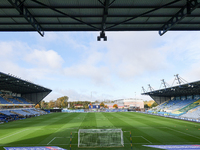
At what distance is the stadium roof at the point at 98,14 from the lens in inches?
343

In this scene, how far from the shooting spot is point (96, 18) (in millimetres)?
10141

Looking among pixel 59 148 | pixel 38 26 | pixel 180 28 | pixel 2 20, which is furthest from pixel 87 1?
pixel 59 148

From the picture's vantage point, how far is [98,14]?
31.9 feet

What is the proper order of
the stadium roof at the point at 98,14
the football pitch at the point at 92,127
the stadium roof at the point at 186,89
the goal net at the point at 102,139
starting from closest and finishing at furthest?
the stadium roof at the point at 98,14, the goal net at the point at 102,139, the football pitch at the point at 92,127, the stadium roof at the point at 186,89

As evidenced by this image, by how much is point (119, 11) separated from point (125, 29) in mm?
2122

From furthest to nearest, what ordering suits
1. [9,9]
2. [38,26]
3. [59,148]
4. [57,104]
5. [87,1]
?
1. [57,104]
2. [59,148]
3. [38,26]
4. [9,9]
5. [87,1]

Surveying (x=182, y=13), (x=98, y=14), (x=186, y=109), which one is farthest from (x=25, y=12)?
(x=186, y=109)

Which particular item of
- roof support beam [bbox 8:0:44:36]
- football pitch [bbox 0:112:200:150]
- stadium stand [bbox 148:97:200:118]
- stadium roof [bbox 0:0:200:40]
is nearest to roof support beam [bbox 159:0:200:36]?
stadium roof [bbox 0:0:200:40]

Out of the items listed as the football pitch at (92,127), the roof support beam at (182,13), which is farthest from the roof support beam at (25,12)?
the football pitch at (92,127)

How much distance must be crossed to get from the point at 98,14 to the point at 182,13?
5645mm

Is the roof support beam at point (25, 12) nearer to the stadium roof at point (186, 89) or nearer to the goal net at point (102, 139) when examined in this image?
the goal net at point (102, 139)

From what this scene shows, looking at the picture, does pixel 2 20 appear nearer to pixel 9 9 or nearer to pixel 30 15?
pixel 9 9

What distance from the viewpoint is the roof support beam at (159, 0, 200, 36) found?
842cm

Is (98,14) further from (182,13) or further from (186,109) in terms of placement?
(186,109)
